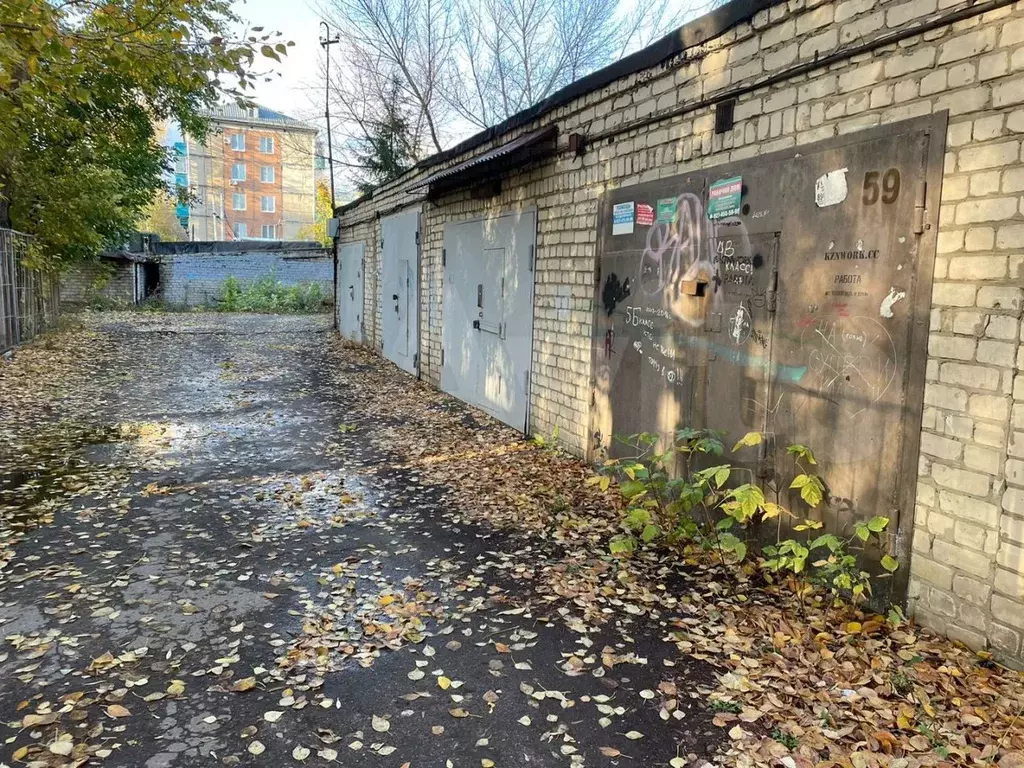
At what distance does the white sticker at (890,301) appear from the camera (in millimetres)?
3209

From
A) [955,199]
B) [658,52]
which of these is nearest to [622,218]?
[658,52]

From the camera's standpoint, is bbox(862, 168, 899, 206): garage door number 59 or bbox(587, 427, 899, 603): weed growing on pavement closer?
bbox(862, 168, 899, 206): garage door number 59

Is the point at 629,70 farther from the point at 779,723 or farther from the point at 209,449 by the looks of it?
the point at 209,449

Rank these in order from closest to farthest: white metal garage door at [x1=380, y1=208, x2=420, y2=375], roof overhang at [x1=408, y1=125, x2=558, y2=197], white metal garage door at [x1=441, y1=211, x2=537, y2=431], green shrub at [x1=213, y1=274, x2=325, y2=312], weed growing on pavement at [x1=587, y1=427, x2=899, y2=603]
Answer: weed growing on pavement at [x1=587, y1=427, x2=899, y2=603] → roof overhang at [x1=408, y1=125, x2=558, y2=197] → white metal garage door at [x1=441, y1=211, x2=537, y2=431] → white metal garage door at [x1=380, y1=208, x2=420, y2=375] → green shrub at [x1=213, y1=274, x2=325, y2=312]

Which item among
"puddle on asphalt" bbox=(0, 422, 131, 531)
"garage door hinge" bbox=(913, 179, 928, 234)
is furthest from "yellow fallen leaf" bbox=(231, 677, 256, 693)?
"garage door hinge" bbox=(913, 179, 928, 234)

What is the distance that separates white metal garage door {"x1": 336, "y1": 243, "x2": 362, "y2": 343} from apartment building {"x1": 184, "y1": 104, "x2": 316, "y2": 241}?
3992cm

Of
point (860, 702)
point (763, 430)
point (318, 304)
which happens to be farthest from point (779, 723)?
point (318, 304)

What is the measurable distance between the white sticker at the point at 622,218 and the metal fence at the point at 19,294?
1187 cm

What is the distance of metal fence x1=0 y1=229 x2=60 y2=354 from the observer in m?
12.7

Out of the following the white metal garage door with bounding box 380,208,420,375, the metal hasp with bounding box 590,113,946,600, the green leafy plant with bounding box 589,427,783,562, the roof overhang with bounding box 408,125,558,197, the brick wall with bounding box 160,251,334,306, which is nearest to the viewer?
the metal hasp with bounding box 590,113,946,600

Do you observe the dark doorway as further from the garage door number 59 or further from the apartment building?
the garage door number 59

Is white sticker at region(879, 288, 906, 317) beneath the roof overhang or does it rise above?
beneath

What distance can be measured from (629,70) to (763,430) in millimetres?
3126

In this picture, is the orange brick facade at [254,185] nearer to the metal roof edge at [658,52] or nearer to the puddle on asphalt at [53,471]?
the puddle on asphalt at [53,471]
